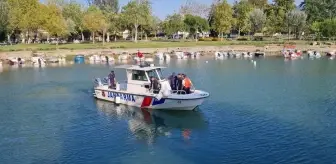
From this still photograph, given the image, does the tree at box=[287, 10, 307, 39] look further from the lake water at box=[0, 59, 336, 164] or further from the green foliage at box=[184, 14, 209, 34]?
the lake water at box=[0, 59, 336, 164]

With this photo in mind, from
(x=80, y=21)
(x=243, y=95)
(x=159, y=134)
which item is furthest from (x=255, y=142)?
(x=80, y=21)

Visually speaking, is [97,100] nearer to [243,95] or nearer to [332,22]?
[243,95]

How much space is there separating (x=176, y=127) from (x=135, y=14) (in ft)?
312

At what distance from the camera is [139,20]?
120375 millimetres

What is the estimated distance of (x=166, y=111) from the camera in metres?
32.4

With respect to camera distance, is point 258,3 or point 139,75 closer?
point 139,75

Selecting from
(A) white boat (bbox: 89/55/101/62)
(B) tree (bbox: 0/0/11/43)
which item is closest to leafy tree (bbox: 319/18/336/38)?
(A) white boat (bbox: 89/55/101/62)

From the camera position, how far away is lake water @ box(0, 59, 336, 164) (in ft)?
74.6

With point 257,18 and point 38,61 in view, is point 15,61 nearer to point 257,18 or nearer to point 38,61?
point 38,61

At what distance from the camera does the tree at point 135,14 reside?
119938 millimetres

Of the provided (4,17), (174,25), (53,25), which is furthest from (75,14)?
(174,25)

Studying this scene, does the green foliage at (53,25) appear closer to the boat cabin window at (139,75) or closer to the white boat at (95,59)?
the white boat at (95,59)

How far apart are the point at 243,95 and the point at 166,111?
451 inches

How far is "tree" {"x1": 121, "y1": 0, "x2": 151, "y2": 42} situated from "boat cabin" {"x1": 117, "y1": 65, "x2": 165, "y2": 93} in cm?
8696
